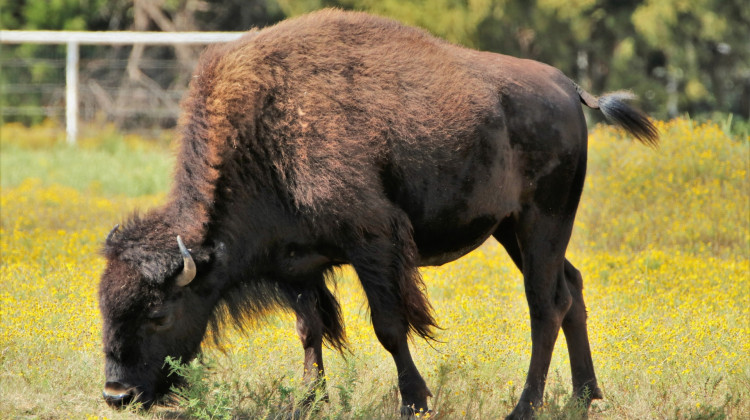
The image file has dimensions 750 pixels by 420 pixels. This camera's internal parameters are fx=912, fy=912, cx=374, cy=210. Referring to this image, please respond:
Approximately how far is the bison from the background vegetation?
13.7 metres

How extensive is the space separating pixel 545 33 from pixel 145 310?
17.1m

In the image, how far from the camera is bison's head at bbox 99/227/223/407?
509 cm

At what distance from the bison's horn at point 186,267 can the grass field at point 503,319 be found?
0.52 m

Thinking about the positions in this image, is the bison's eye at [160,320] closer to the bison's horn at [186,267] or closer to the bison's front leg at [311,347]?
the bison's horn at [186,267]

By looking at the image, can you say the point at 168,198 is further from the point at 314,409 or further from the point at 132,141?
the point at 132,141

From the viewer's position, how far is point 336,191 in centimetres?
520

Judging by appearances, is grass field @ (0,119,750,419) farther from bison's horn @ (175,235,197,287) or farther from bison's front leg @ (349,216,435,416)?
bison's horn @ (175,235,197,287)

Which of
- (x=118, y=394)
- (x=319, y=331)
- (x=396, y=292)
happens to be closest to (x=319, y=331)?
(x=319, y=331)

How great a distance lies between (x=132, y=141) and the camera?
19234mm

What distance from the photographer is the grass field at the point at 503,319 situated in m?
5.71

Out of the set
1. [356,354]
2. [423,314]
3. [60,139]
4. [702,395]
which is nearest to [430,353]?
[356,354]

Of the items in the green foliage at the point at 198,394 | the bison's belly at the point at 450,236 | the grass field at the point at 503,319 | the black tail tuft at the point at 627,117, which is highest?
the black tail tuft at the point at 627,117

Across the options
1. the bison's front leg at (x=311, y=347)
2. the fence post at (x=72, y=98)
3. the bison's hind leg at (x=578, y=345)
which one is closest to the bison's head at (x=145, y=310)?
the bison's front leg at (x=311, y=347)

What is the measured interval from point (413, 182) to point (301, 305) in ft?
3.38
